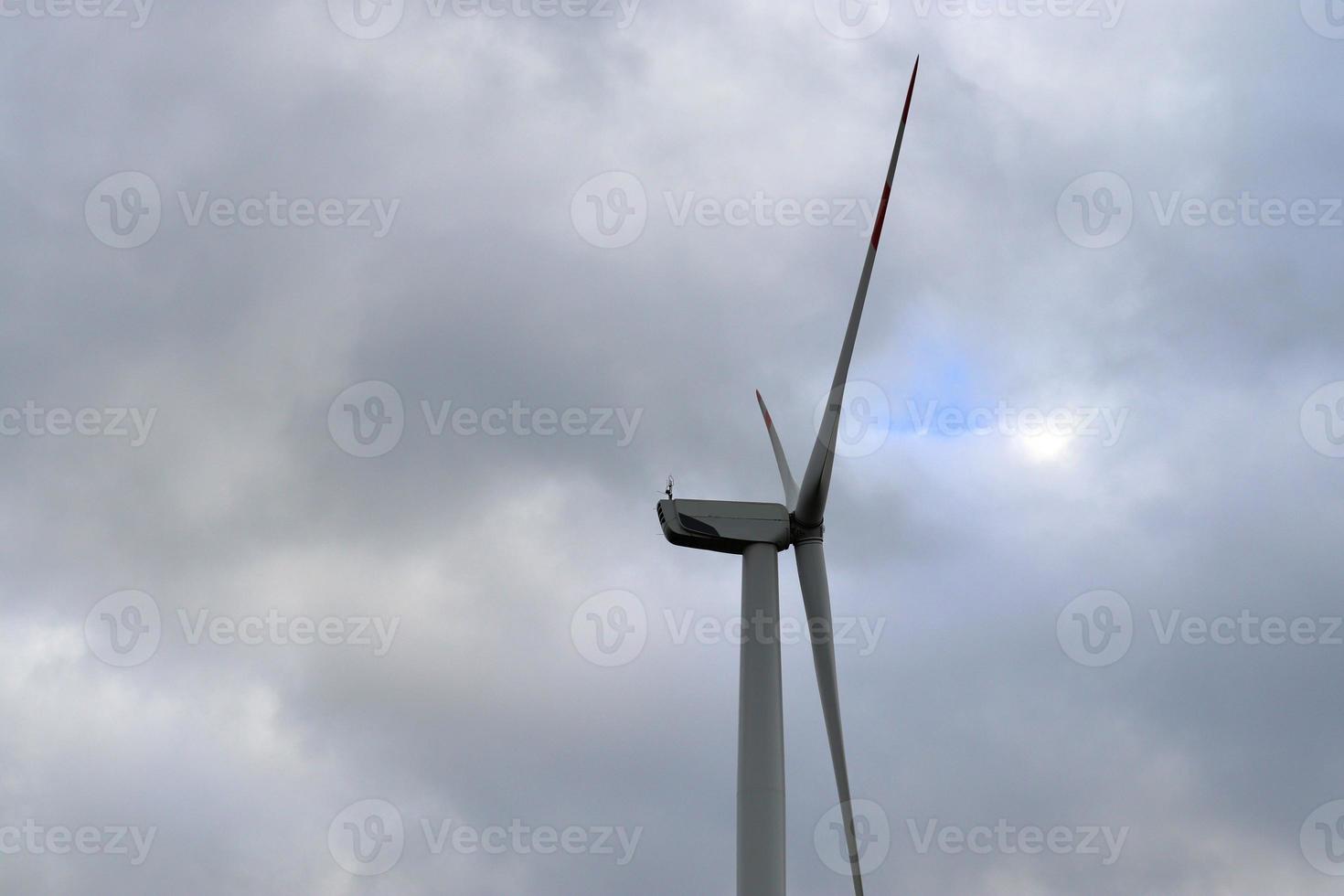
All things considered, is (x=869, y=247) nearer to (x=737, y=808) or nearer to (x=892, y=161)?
(x=892, y=161)

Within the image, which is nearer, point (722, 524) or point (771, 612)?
point (771, 612)

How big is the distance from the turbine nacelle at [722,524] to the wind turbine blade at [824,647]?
37.3 inches

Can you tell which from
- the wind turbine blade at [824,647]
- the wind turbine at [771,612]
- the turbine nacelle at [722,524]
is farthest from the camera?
the turbine nacelle at [722,524]

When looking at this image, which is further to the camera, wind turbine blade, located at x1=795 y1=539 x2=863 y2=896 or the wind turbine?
wind turbine blade, located at x1=795 y1=539 x2=863 y2=896

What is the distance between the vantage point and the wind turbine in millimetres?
32625

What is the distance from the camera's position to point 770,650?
35250mm

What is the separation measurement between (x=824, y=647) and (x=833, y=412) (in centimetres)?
700

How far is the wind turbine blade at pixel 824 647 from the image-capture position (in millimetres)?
35469

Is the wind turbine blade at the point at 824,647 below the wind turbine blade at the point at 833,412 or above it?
below

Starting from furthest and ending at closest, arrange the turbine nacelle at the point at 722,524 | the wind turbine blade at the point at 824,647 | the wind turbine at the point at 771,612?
the turbine nacelle at the point at 722,524, the wind turbine blade at the point at 824,647, the wind turbine at the point at 771,612

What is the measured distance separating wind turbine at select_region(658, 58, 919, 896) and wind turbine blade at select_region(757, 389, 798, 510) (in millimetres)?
1110

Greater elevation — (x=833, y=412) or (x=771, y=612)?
(x=833, y=412)

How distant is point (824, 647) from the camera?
37.4 m

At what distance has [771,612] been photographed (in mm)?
36312
